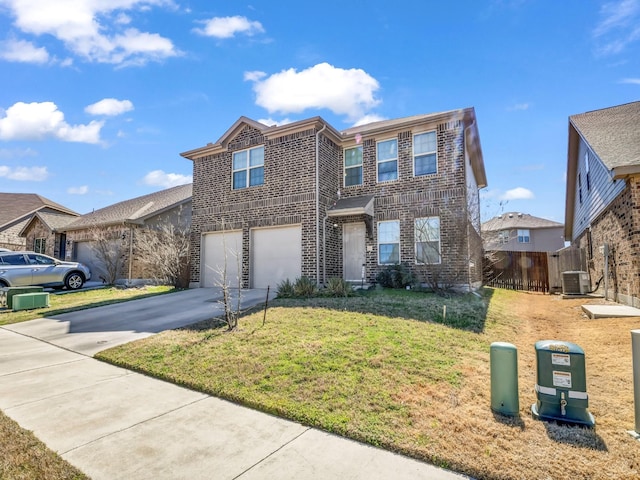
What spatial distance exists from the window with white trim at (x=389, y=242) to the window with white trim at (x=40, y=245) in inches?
885

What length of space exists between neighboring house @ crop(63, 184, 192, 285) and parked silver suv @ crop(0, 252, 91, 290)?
6.90ft

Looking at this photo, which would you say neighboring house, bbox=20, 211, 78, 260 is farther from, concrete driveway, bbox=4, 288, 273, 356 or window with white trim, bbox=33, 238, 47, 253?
concrete driveway, bbox=4, 288, 273, 356

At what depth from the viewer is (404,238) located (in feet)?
41.8

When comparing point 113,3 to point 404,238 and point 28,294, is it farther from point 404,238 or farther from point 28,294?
point 404,238

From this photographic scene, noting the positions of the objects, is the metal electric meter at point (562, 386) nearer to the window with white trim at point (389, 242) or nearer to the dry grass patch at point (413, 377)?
the dry grass patch at point (413, 377)

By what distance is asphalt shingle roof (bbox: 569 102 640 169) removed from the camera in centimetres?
895

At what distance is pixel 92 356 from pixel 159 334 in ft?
4.29

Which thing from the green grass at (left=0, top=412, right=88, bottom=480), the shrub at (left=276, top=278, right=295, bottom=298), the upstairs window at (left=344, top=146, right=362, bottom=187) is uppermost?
the upstairs window at (left=344, top=146, right=362, bottom=187)

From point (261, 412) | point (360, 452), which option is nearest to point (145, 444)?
point (261, 412)

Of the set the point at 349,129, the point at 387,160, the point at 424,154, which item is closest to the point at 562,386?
the point at 424,154

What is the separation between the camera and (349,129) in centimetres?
1670

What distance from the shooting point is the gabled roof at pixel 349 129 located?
12273 millimetres

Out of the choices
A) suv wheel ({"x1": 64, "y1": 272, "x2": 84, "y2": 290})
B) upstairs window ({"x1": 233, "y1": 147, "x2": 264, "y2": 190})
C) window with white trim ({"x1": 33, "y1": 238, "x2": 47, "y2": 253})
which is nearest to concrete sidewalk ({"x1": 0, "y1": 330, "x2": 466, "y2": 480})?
upstairs window ({"x1": 233, "y1": 147, "x2": 264, "y2": 190})

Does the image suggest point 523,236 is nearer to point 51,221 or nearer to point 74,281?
point 74,281
